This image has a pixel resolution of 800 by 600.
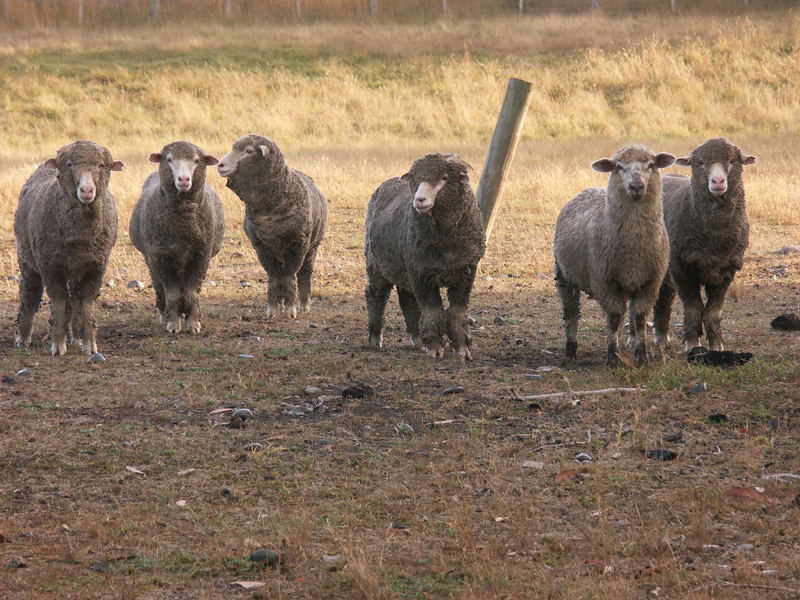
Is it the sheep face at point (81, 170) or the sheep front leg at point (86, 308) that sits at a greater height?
the sheep face at point (81, 170)

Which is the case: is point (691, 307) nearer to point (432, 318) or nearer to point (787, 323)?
point (787, 323)

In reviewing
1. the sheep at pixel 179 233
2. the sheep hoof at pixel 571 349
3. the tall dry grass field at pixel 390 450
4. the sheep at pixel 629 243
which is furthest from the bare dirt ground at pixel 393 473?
the sheep at pixel 179 233

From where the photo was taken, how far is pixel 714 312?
953 cm

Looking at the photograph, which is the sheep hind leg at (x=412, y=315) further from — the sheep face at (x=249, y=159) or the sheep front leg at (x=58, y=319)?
the sheep front leg at (x=58, y=319)

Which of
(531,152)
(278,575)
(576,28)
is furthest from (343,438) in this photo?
(576,28)

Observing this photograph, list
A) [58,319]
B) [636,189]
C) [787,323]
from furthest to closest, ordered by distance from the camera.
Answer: [787,323], [58,319], [636,189]

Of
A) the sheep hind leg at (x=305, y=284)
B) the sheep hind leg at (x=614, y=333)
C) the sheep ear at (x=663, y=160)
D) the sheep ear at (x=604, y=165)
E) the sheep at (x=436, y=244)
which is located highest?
the sheep ear at (x=663, y=160)

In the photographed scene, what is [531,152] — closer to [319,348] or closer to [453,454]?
[319,348]

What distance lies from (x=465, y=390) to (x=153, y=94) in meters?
24.5

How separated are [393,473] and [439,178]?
10.7ft

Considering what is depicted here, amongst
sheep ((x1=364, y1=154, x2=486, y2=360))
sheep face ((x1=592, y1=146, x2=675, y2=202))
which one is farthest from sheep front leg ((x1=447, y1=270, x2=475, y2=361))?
sheep face ((x1=592, y1=146, x2=675, y2=202))

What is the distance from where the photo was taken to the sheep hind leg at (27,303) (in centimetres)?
1016

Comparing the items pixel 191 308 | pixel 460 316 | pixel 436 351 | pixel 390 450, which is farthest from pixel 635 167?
pixel 191 308

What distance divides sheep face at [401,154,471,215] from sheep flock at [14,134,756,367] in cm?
1
